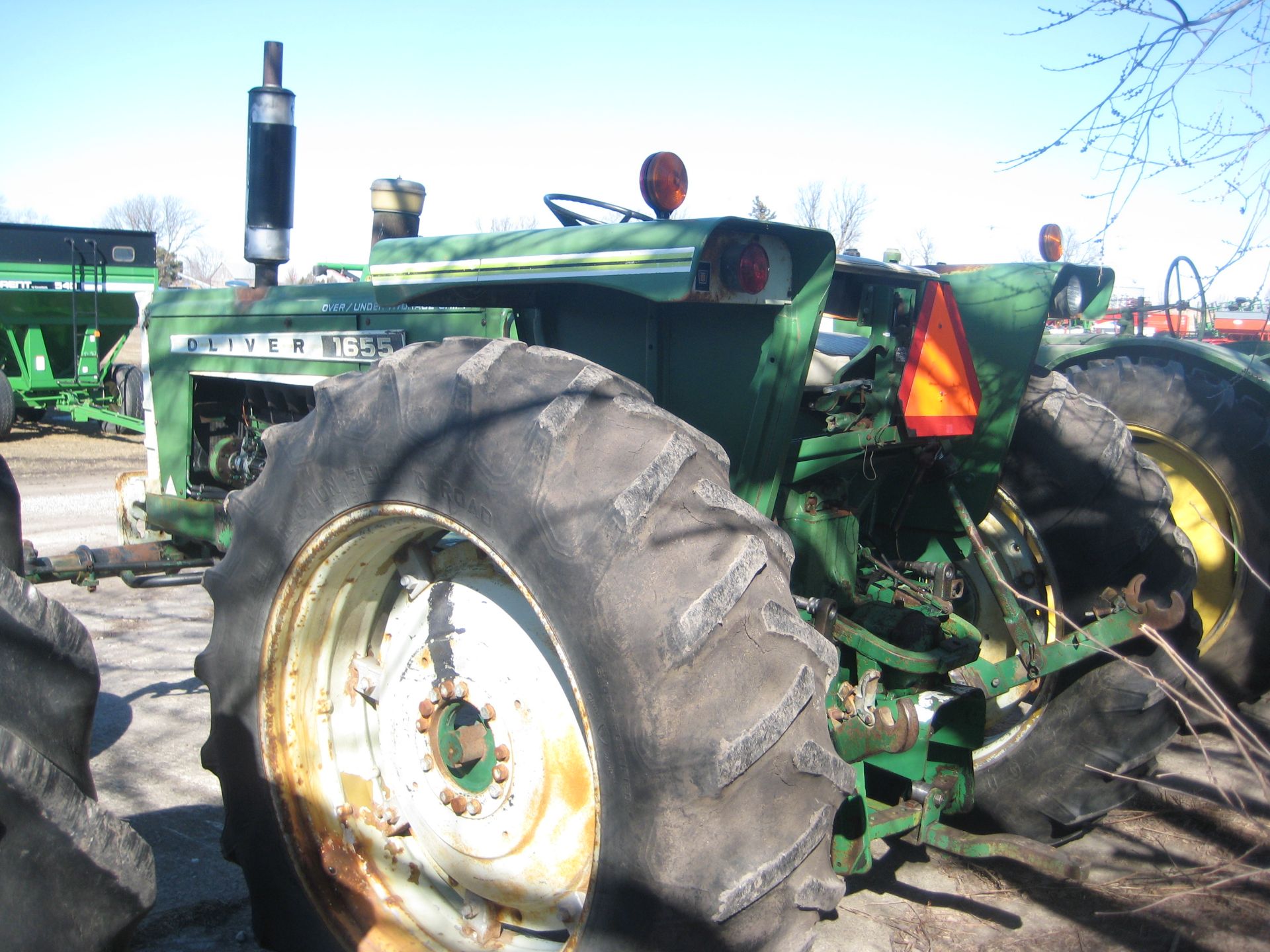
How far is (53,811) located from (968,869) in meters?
2.68

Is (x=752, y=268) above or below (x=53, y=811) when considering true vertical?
above

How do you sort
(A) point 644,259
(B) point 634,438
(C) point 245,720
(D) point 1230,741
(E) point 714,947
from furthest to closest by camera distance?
1. (D) point 1230,741
2. (C) point 245,720
3. (A) point 644,259
4. (B) point 634,438
5. (E) point 714,947

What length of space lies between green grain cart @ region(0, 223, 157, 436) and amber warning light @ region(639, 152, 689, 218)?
1137 centimetres

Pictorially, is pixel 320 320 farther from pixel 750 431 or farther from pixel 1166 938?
pixel 1166 938

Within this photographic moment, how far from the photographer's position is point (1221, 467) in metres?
4.63

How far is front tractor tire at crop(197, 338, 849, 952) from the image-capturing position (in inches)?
63.6

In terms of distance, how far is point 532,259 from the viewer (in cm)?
239

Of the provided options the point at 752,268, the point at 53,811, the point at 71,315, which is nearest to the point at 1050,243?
the point at 752,268

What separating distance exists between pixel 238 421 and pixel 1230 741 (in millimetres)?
4532

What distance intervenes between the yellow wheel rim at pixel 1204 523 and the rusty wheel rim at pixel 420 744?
3.57 meters

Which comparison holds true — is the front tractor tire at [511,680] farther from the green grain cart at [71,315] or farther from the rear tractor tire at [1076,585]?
the green grain cart at [71,315]

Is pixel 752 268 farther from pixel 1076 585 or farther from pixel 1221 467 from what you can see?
pixel 1221 467

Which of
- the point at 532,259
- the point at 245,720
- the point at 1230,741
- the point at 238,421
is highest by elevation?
the point at 532,259

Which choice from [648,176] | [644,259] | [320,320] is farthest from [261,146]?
[644,259]
